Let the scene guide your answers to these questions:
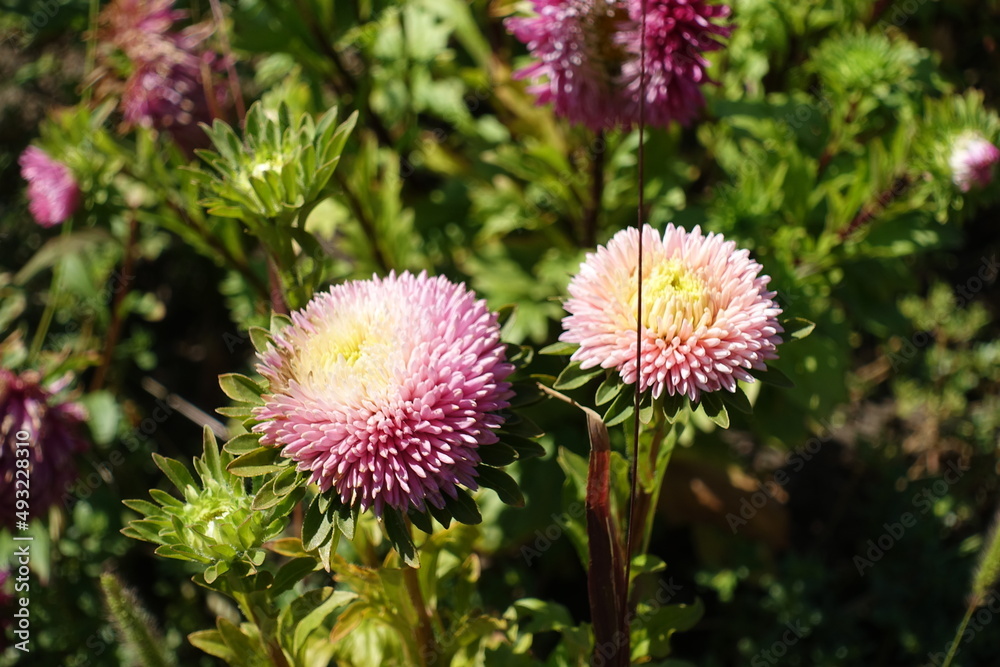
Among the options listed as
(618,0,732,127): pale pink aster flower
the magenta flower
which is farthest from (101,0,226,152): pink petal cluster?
(618,0,732,127): pale pink aster flower

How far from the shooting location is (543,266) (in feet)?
6.89

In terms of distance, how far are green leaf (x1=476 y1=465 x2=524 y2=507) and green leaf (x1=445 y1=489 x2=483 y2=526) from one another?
32 millimetres

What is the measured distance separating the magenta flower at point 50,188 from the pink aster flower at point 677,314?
4.65 ft

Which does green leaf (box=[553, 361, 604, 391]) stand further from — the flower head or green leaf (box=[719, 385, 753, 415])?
the flower head

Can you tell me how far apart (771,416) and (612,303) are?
4.01ft

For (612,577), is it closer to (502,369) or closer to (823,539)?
(502,369)

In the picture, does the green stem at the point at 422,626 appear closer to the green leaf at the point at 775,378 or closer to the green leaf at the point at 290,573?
the green leaf at the point at 290,573

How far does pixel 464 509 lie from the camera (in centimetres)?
114

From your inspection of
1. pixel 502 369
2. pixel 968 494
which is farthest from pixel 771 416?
pixel 502 369

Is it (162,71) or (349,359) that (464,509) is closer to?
(349,359)

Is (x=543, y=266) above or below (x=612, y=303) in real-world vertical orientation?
below

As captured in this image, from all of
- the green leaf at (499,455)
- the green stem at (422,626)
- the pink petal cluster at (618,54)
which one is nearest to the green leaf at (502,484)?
the green leaf at (499,455)

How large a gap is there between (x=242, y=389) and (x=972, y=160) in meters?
1.43

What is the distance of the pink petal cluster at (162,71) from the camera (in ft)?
6.72
